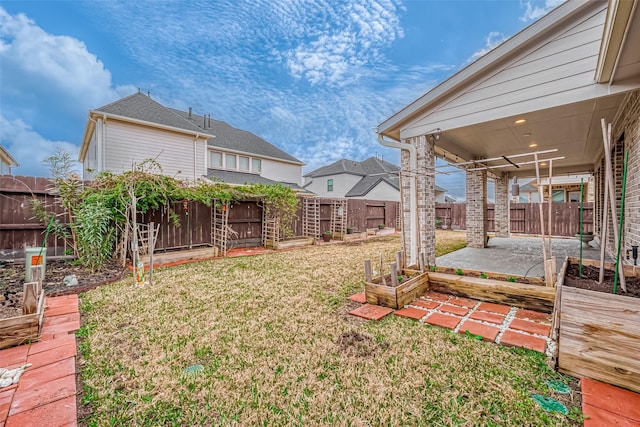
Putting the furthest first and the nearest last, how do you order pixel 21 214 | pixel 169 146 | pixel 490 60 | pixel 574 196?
1. pixel 574 196
2. pixel 169 146
3. pixel 21 214
4. pixel 490 60

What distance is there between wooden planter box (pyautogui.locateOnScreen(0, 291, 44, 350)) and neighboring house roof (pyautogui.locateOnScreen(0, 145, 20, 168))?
13.6m

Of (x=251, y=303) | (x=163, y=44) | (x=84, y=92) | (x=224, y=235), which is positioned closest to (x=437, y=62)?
(x=163, y=44)

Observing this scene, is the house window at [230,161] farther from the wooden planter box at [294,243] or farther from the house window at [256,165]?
the wooden planter box at [294,243]

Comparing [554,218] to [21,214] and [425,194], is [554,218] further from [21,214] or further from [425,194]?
[21,214]

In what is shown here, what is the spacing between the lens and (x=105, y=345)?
2559mm

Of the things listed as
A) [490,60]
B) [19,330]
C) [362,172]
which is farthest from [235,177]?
[362,172]

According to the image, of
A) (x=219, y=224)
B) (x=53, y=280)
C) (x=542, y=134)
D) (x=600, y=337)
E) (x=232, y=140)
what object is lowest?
(x=53, y=280)

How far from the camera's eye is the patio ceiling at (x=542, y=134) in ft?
13.7

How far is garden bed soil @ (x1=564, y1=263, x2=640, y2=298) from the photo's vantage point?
8.07 feet

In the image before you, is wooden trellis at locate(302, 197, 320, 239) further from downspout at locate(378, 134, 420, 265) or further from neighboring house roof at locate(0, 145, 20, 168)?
neighboring house roof at locate(0, 145, 20, 168)

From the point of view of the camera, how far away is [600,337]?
195 centimetres

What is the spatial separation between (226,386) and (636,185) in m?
5.12

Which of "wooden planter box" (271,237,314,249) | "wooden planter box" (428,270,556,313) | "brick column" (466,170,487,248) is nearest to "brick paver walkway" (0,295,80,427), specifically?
"wooden planter box" (428,270,556,313)

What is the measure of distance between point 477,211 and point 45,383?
9.20m
